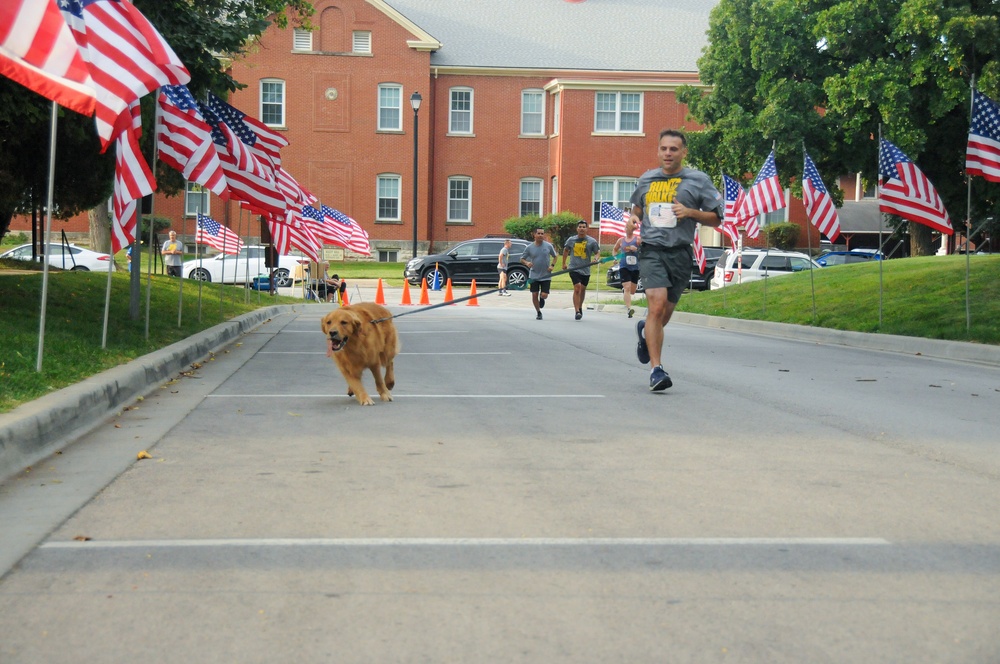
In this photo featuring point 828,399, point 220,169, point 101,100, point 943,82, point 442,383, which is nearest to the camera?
point 101,100

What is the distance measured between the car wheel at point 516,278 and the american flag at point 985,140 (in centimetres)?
2586

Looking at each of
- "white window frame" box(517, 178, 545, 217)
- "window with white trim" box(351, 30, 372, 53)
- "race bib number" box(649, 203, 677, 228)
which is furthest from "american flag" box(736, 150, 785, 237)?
"window with white trim" box(351, 30, 372, 53)

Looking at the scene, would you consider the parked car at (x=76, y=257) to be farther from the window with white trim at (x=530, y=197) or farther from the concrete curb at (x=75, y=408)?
the concrete curb at (x=75, y=408)

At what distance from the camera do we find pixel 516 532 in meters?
5.36

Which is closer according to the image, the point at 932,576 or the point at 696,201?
the point at 932,576

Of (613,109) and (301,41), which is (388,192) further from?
(613,109)

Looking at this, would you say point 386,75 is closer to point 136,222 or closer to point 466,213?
point 466,213

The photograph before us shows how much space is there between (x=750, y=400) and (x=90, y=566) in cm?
654

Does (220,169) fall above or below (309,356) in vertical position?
above

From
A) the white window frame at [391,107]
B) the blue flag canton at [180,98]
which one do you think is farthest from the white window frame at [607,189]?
the blue flag canton at [180,98]

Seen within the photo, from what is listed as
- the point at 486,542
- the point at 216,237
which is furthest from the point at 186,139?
the point at 216,237

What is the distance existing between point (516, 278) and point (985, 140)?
1034 inches

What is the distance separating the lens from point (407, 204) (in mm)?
54562

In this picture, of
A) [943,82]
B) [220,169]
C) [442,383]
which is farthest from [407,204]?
[442,383]
